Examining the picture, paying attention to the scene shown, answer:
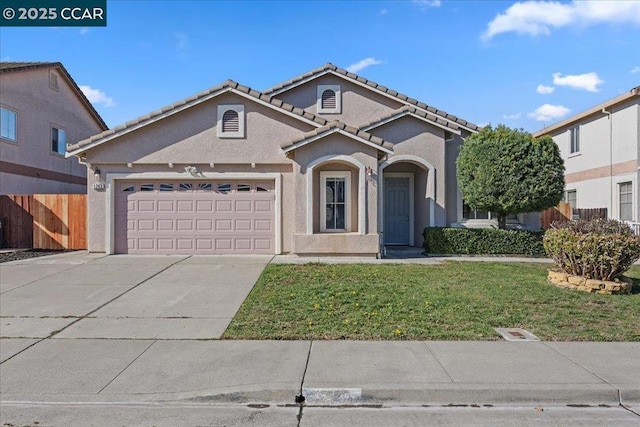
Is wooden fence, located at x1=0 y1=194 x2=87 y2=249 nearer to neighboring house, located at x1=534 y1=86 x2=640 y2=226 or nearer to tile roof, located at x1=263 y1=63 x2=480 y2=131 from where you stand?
tile roof, located at x1=263 y1=63 x2=480 y2=131

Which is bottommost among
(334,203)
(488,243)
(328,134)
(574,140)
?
→ (488,243)

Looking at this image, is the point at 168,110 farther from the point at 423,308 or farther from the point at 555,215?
the point at 555,215

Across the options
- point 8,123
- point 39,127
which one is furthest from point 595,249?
point 39,127

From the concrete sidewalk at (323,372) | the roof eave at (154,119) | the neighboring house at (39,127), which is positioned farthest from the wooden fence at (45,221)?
the concrete sidewalk at (323,372)

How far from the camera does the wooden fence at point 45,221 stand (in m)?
14.9

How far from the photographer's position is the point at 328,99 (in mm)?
17344

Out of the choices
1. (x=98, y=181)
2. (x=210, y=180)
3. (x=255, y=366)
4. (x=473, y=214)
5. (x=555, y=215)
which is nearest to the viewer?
(x=255, y=366)

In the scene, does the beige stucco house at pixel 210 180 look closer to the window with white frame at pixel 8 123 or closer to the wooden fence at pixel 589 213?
the window with white frame at pixel 8 123

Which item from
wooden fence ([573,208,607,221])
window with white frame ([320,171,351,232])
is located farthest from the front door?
wooden fence ([573,208,607,221])

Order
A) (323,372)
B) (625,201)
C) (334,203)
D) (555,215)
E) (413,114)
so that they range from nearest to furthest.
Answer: (323,372)
(334,203)
(413,114)
(625,201)
(555,215)

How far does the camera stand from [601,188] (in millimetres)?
18125

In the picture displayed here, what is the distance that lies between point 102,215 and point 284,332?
9749 millimetres

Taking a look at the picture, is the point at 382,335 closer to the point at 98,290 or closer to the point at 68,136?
the point at 98,290

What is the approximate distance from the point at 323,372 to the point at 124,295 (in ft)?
17.5
